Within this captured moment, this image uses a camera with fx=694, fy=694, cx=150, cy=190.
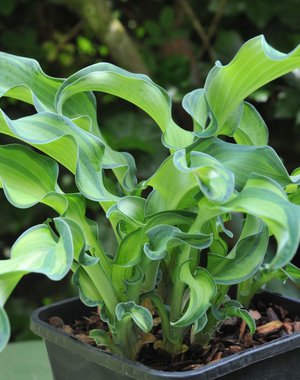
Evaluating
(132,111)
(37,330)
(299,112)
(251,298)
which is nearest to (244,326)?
(251,298)

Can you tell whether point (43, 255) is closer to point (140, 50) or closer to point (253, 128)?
point (253, 128)

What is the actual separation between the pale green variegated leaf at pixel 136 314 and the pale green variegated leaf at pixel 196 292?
0.02 meters

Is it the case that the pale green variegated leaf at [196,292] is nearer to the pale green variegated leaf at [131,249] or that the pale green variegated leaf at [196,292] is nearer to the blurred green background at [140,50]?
the pale green variegated leaf at [131,249]

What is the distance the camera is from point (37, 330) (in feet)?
1.94

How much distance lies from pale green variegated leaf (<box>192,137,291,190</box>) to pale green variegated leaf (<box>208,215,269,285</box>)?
0.05m

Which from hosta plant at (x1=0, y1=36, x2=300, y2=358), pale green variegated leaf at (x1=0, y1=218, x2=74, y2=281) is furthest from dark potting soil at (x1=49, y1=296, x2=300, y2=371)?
pale green variegated leaf at (x1=0, y1=218, x2=74, y2=281)

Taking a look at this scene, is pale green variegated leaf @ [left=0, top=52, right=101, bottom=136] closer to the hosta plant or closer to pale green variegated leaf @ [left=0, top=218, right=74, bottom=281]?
the hosta plant

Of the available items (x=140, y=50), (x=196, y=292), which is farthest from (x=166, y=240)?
(x=140, y=50)

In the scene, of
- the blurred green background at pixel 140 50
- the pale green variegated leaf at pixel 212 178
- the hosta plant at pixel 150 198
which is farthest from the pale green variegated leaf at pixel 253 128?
the blurred green background at pixel 140 50

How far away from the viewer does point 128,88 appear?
0.54 meters

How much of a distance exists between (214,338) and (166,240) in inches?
5.3

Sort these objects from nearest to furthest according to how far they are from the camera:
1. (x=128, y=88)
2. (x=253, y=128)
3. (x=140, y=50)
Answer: (x=128, y=88) → (x=253, y=128) → (x=140, y=50)

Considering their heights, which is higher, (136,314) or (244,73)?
(244,73)

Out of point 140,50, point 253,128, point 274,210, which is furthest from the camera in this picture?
point 140,50
